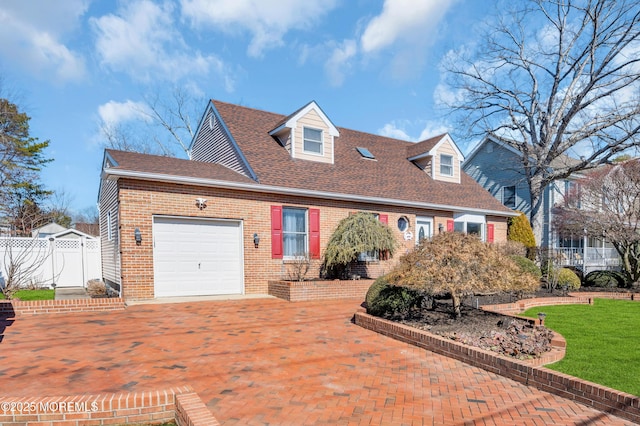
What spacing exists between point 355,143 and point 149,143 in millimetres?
18511

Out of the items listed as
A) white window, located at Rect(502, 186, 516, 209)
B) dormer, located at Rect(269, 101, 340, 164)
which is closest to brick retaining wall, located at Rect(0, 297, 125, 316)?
dormer, located at Rect(269, 101, 340, 164)

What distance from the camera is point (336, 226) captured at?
1344 centimetres

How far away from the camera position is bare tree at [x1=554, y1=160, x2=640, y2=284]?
13.8 m

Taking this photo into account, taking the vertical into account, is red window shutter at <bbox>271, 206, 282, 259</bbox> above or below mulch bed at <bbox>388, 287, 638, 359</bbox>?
above

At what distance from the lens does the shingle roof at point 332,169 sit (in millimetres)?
12016

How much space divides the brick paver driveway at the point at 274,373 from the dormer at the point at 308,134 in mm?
8446

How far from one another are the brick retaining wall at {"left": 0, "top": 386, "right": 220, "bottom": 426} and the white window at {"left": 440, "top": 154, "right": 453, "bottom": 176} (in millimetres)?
17405

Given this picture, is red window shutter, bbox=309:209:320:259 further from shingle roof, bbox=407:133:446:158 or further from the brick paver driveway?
shingle roof, bbox=407:133:446:158

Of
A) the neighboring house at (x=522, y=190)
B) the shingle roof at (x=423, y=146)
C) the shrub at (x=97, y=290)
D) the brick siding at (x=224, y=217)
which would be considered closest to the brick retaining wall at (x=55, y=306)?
the brick siding at (x=224, y=217)

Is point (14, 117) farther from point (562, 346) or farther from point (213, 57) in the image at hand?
point (562, 346)

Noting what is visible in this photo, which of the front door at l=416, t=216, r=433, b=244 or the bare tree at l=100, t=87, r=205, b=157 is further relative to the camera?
the bare tree at l=100, t=87, r=205, b=157

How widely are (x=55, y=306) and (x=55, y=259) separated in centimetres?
669

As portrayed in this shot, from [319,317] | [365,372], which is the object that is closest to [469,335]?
[365,372]

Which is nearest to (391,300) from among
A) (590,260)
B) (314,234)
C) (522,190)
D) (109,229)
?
(314,234)
